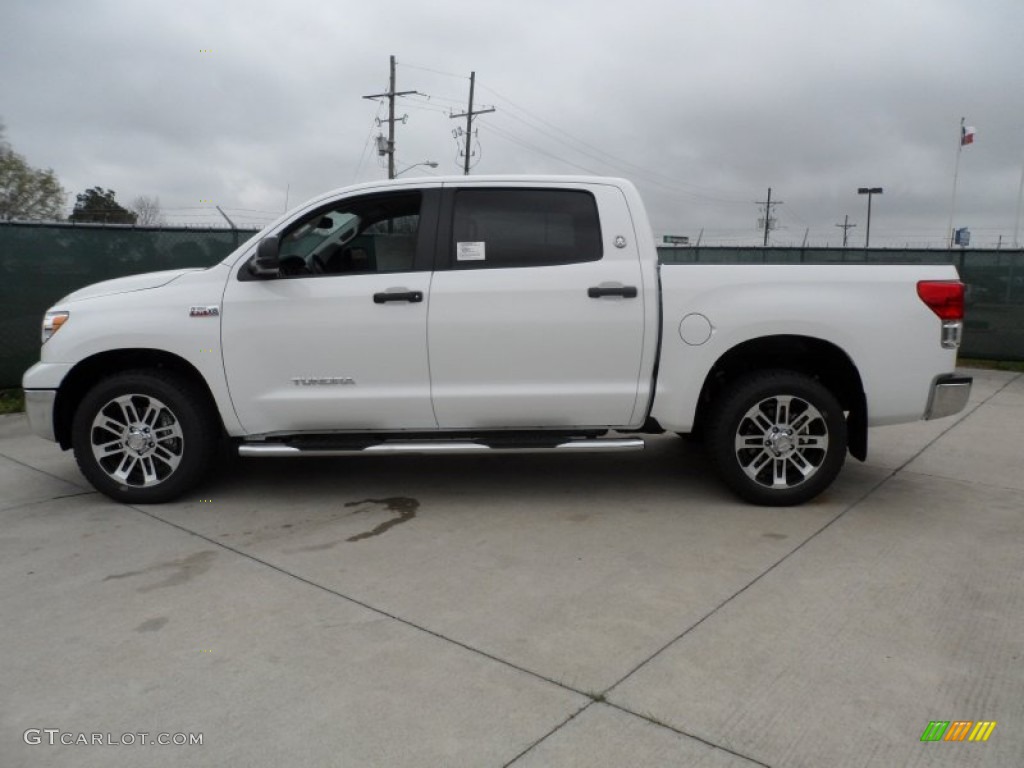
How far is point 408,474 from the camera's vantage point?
560 centimetres

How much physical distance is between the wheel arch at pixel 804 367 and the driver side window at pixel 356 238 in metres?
2.02

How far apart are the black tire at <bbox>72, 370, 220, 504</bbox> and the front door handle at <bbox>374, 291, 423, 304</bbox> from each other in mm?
1296

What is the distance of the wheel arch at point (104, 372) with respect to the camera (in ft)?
15.7

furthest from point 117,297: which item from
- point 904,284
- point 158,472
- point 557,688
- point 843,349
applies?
point 904,284

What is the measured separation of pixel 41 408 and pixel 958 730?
4912mm

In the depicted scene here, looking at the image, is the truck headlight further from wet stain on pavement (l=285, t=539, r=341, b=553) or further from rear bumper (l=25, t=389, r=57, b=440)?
wet stain on pavement (l=285, t=539, r=341, b=553)

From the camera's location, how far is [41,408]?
474cm

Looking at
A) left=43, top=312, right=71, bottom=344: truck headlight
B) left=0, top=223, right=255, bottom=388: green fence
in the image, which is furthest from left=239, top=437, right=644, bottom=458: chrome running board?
left=0, top=223, right=255, bottom=388: green fence

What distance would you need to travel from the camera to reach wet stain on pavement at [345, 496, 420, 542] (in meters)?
4.43

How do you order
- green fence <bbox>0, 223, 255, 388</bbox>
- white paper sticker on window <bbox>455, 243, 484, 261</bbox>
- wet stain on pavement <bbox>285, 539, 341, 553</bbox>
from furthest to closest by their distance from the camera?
1. green fence <bbox>0, 223, 255, 388</bbox>
2. white paper sticker on window <bbox>455, 243, 484, 261</bbox>
3. wet stain on pavement <bbox>285, 539, 341, 553</bbox>

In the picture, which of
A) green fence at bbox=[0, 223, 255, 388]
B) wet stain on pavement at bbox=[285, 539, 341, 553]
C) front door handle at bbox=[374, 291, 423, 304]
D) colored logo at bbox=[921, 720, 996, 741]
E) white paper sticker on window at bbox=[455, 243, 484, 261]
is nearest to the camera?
colored logo at bbox=[921, 720, 996, 741]

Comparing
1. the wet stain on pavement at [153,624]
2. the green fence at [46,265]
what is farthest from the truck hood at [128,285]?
the green fence at [46,265]

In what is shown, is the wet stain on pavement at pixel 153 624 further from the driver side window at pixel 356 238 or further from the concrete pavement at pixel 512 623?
the driver side window at pixel 356 238

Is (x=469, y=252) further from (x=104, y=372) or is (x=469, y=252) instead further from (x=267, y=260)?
(x=104, y=372)
